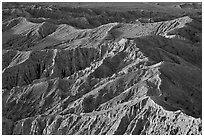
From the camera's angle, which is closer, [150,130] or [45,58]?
[150,130]

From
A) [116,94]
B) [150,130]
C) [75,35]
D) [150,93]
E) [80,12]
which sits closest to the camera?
[150,130]

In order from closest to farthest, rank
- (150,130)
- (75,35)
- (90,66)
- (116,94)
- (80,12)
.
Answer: (150,130), (116,94), (90,66), (75,35), (80,12)

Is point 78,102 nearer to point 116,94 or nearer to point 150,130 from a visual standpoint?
point 116,94

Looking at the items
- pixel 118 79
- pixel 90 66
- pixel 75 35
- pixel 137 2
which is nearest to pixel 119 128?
pixel 118 79

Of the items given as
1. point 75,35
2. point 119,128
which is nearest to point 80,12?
point 75,35

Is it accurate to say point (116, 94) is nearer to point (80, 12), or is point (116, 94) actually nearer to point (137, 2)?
point (80, 12)

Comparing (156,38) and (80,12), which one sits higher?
(156,38)
